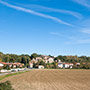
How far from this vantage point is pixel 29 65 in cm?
19362

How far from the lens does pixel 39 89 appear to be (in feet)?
102

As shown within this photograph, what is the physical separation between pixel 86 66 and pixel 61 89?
14444 cm

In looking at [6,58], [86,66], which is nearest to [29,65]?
[6,58]

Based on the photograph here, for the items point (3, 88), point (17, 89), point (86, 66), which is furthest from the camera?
point (86, 66)

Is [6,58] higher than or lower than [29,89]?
higher

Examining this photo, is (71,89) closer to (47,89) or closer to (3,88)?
(47,89)

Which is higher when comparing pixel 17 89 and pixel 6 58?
pixel 6 58

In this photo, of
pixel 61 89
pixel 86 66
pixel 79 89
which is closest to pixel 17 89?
pixel 61 89

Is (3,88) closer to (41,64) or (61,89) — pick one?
(61,89)

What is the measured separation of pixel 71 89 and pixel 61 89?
5.33 feet

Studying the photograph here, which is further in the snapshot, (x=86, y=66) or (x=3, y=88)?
(x=86, y=66)

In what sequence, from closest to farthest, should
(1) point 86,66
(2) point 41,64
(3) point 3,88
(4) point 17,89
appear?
(3) point 3,88 → (4) point 17,89 → (1) point 86,66 → (2) point 41,64

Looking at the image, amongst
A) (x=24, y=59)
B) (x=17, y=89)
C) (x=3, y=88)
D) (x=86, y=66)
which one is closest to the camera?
(x=3, y=88)

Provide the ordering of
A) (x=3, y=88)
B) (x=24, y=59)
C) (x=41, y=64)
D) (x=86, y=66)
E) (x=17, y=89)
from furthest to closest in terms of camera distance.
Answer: (x=24, y=59) → (x=41, y=64) → (x=86, y=66) → (x=17, y=89) → (x=3, y=88)
